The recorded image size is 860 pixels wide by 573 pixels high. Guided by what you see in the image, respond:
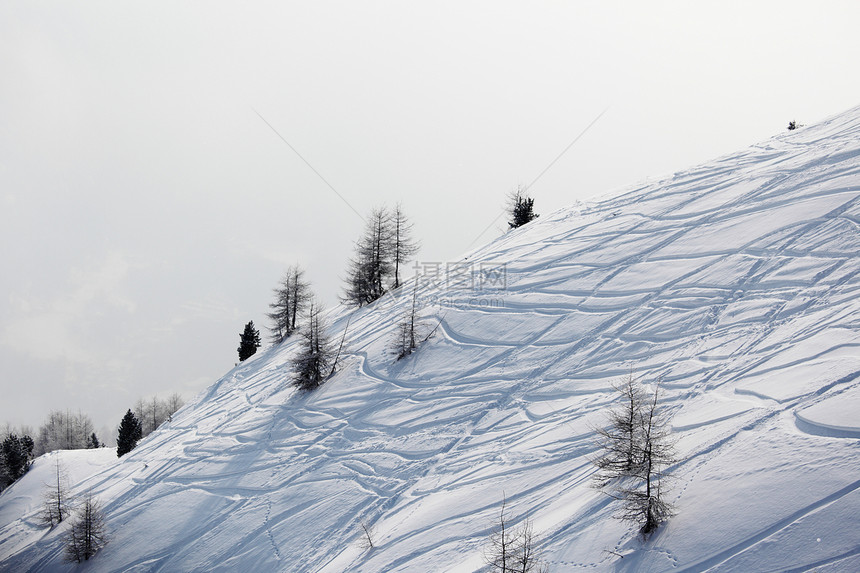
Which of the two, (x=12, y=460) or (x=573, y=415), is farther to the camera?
(x=12, y=460)

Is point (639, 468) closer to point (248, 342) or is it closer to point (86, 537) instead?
point (86, 537)

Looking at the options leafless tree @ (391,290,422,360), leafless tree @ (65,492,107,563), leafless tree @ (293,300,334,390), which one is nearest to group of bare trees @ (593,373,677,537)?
leafless tree @ (391,290,422,360)

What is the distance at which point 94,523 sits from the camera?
77.8 feet

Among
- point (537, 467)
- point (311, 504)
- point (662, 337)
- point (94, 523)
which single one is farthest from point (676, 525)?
point (94, 523)

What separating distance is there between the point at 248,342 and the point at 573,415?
43335 mm

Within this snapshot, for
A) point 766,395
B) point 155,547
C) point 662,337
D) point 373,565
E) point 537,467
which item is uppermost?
point 662,337

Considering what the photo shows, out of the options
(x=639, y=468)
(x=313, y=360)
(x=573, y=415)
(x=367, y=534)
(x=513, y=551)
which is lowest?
(x=367, y=534)

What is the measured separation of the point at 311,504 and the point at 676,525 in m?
14.2

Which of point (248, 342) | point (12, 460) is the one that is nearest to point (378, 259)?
point (248, 342)

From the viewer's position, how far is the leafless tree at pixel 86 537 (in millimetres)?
23219

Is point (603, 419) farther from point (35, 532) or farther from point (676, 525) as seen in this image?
point (35, 532)

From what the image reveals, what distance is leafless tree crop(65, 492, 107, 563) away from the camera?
23219 mm

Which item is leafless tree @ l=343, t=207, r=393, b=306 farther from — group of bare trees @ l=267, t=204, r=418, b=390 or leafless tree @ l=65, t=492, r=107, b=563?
leafless tree @ l=65, t=492, r=107, b=563

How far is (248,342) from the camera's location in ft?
174
